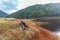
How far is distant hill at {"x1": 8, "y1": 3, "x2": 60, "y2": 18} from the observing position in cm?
217

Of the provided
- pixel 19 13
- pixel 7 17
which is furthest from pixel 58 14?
pixel 7 17

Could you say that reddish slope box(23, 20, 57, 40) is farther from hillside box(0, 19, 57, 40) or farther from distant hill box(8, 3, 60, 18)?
distant hill box(8, 3, 60, 18)

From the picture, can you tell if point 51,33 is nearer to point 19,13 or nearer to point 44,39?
point 44,39

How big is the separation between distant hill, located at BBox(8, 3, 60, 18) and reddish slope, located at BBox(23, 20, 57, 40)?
124mm

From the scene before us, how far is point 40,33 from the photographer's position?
2100 mm

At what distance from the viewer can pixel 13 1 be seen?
86.4 inches

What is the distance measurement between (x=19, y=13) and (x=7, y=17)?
191 mm

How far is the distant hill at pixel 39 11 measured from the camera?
7.11 ft

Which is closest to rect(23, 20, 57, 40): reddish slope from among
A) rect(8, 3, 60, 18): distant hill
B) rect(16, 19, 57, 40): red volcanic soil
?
rect(16, 19, 57, 40): red volcanic soil

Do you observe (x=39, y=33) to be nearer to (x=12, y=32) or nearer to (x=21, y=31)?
(x=21, y=31)

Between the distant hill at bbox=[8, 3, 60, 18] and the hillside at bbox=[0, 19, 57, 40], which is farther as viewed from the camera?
the distant hill at bbox=[8, 3, 60, 18]

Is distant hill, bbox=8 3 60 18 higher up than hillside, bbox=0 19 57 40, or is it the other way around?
distant hill, bbox=8 3 60 18

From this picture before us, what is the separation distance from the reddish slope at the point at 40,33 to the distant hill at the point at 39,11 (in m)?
0.12

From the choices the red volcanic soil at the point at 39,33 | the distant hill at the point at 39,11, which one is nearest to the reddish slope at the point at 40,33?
the red volcanic soil at the point at 39,33
